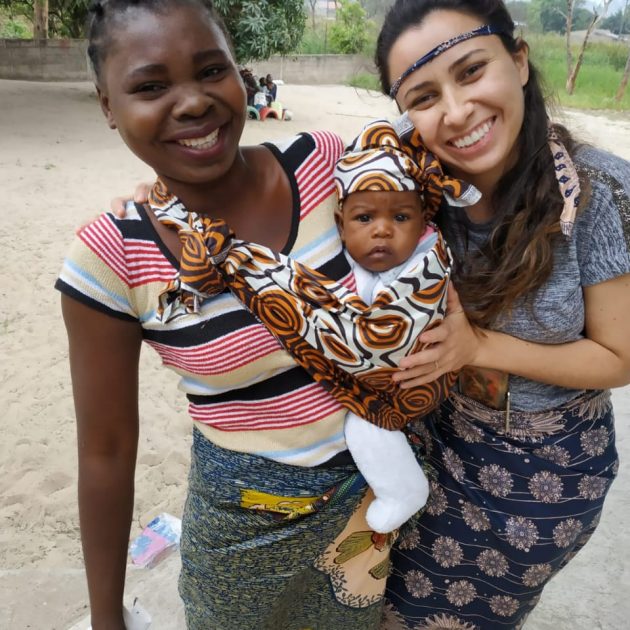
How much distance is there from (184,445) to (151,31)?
3214 mm

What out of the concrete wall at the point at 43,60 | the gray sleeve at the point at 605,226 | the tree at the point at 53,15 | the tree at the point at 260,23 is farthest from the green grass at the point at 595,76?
the gray sleeve at the point at 605,226

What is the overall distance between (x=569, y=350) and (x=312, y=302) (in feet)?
1.92

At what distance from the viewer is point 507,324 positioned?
54.7 inches

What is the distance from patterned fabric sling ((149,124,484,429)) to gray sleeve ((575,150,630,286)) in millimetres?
308

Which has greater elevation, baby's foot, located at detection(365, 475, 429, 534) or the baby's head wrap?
the baby's head wrap

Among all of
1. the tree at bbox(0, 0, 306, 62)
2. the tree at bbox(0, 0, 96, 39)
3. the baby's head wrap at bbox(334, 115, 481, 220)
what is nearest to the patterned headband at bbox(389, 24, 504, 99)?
the baby's head wrap at bbox(334, 115, 481, 220)

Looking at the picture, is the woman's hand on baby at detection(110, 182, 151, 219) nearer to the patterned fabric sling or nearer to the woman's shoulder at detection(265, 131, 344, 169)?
the patterned fabric sling

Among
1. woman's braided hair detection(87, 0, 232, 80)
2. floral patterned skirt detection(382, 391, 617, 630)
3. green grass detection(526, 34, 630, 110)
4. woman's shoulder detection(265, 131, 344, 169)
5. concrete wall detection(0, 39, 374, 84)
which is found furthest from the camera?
green grass detection(526, 34, 630, 110)

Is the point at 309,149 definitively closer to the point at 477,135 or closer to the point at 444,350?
the point at 477,135

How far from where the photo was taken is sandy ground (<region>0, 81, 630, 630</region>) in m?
2.42

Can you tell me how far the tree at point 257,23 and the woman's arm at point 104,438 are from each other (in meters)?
Result: 11.7

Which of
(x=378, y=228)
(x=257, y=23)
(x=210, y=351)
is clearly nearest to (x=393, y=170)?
(x=378, y=228)

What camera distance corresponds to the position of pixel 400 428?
132cm

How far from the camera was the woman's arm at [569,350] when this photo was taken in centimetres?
131
